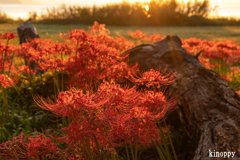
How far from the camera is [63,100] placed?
59.0 inches

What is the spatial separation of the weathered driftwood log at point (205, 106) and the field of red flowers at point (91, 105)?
0.34m

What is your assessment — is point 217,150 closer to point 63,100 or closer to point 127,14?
point 63,100

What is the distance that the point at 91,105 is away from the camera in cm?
147

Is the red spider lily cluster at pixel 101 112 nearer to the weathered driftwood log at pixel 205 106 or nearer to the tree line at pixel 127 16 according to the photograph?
the weathered driftwood log at pixel 205 106

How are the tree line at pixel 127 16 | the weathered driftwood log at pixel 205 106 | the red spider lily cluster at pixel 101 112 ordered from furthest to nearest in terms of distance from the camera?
the tree line at pixel 127 16 → the weathered driftwood log at pixel 205 106 → the red spider lily cluster at pixel 101 112

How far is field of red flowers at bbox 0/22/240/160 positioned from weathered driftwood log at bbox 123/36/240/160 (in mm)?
339

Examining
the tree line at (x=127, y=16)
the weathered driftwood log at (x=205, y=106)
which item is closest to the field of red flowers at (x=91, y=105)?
the weathered driftwood log at (x=205, y=106)

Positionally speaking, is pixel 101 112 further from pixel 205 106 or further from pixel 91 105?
pixel 205 106

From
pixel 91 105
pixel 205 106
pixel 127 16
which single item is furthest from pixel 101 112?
pixel 127 16

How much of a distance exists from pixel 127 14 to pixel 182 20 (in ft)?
23.6

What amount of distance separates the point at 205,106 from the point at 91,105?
2.08m

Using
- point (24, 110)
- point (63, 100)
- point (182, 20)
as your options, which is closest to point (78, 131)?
point (63, 100)

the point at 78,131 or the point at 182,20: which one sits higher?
the point at 182,20

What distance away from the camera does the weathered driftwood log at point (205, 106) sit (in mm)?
2510
